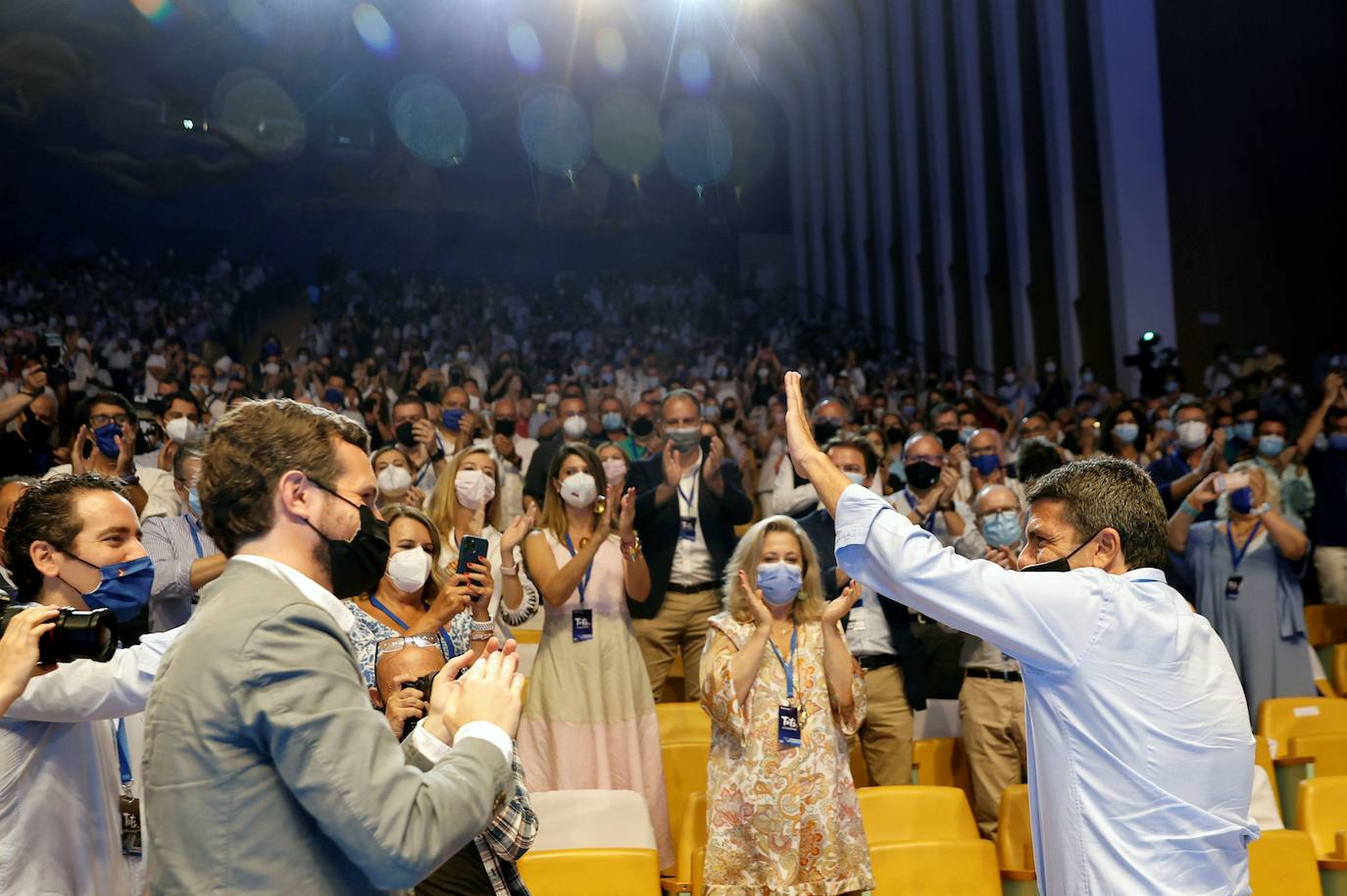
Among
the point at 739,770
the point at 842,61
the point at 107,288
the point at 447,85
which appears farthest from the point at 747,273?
the point at 739,770

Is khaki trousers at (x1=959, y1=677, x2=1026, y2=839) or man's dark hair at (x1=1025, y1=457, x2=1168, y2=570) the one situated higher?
man's dark hair at (x1=1025, y1=457, x2=1168, y2=570)

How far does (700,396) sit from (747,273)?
11382 millimetres

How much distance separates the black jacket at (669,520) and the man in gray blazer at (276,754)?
10.5ft

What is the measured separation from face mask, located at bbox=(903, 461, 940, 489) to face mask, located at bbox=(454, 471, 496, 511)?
1.80 metres

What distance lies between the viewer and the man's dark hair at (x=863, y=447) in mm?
5043

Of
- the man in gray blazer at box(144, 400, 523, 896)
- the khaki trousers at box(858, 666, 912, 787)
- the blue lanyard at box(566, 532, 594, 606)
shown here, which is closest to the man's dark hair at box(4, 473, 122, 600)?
the man in gray blazer at box(144, 400, 523, 896)

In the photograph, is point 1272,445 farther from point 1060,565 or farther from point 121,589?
point 121,589

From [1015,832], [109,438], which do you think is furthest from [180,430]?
[1015,832]

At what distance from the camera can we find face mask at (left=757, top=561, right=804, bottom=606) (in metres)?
3.88

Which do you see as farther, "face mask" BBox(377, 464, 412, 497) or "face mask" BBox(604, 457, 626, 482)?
"face mask" BBox(604, 457, 626, 482)

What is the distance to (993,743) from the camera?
4422 millimetres

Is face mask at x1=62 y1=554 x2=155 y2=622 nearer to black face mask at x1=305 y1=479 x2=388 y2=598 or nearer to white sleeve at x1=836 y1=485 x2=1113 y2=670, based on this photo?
black face mask at x1=305 y1=479 x2=388 y2=598

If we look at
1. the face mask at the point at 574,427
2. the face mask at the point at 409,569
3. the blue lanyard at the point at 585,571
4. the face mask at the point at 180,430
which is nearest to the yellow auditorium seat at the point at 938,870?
the blue lanyard at the point at 585,571

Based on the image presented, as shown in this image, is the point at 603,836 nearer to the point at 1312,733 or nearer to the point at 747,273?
the point at 1312,733
